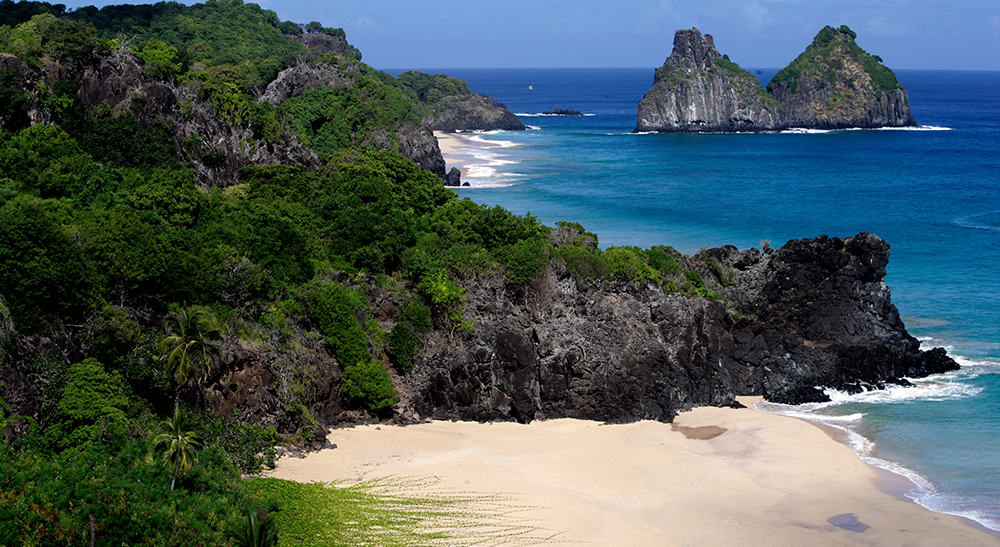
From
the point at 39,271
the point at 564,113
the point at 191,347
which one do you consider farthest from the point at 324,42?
the point at 191,347

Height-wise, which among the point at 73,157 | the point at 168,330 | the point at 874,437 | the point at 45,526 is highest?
the point at 73,157

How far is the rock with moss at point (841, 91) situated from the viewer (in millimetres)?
119875

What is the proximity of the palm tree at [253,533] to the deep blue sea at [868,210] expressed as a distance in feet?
A: 53.0

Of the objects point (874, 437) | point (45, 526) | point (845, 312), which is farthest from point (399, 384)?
point (845, 312)

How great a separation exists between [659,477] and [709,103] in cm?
10880

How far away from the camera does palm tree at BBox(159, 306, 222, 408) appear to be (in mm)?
18938

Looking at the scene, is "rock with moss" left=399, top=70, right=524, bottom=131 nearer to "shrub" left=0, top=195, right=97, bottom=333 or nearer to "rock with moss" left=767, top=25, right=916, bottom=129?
"rock with moss" left=767, top=25, right=916, bottom=129

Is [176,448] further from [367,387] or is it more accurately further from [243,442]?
[367,387]

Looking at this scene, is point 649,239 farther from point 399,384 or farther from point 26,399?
point 26,399

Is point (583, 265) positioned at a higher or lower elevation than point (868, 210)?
lower

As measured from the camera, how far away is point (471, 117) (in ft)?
424

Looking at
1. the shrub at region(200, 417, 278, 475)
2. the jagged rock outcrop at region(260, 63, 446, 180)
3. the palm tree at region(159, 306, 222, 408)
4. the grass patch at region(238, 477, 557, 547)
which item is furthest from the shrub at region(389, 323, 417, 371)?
the jagged rock outcrop at region(260, 63, 446, 180)

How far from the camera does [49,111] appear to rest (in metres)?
32.5

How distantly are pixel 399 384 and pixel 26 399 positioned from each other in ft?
35.6
